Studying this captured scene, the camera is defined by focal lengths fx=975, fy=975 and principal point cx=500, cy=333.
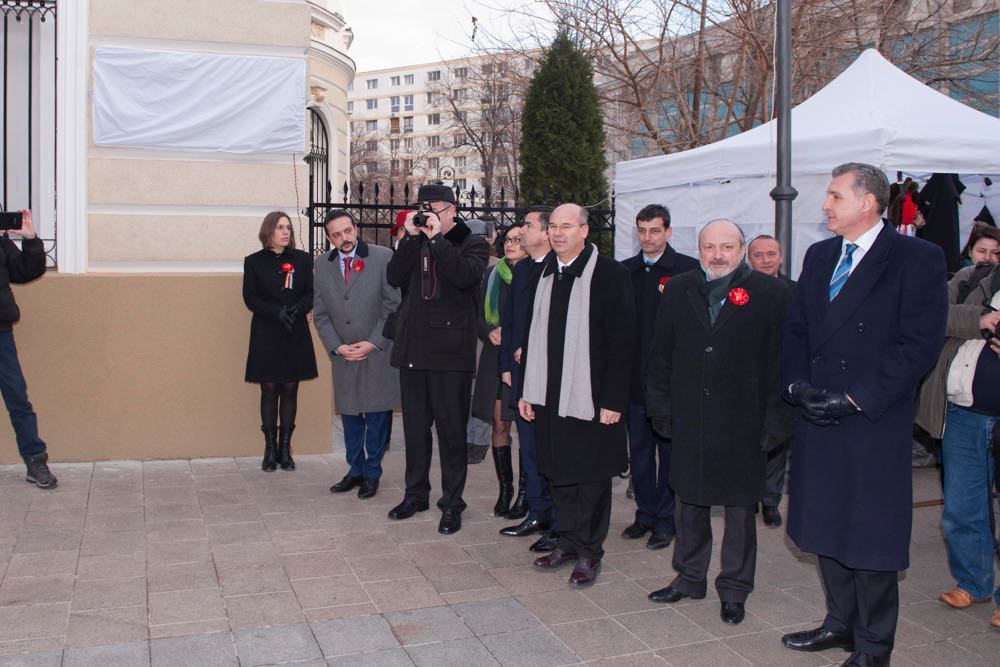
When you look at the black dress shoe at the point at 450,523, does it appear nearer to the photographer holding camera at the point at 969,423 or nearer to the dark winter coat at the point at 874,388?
the dark winter coat at the point at 874,388

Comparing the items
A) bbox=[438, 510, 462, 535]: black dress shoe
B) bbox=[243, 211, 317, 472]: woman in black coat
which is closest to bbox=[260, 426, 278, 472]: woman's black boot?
bbox=[243, 211, 317, 472]: woman in black coat

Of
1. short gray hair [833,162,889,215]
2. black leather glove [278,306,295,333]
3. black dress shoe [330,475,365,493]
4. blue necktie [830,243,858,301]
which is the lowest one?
black dress shoe [330,475,365,493]

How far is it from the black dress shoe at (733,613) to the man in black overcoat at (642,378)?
117 cm

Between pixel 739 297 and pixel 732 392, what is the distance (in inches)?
17.0

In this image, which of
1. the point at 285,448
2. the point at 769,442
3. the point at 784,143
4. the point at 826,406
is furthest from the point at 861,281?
the point at 285,448

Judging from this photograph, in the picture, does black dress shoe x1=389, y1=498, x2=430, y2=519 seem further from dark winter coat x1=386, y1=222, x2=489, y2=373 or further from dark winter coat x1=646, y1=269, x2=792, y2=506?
dark winter coat x1=646, y1=269, x2=792, y2=506

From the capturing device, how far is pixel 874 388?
3709 millimetres

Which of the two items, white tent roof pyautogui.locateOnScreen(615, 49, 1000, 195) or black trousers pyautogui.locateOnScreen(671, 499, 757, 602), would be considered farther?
white tent roof pyautogui.locateOnScreen(615, 49, 1000, 195)

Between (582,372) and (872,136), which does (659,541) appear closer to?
(582,372)

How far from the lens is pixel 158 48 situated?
7504 mm

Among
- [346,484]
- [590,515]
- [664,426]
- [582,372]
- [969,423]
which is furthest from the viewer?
[346,484]

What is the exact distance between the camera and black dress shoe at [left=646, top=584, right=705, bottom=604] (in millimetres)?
4723

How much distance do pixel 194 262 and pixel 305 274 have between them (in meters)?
1.02

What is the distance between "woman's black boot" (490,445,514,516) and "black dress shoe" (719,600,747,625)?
2.02 metres
